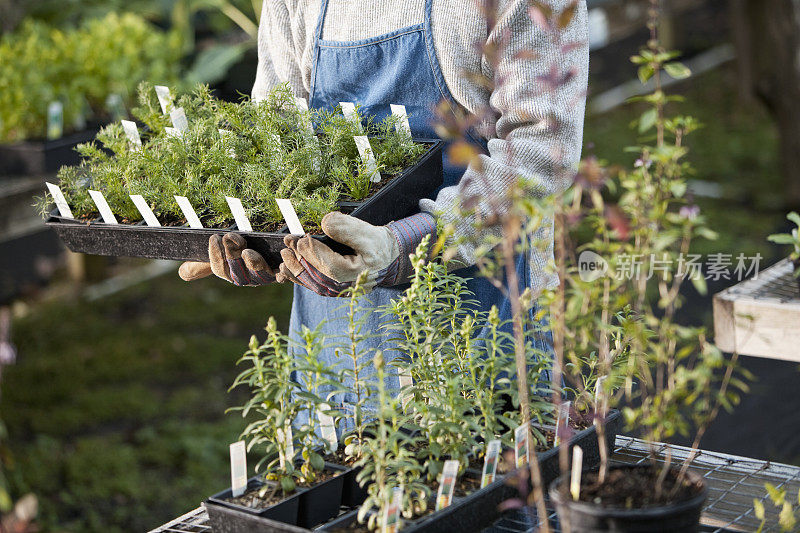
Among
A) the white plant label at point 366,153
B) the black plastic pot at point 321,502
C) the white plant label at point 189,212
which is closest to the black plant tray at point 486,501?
the black plastic pot at point 321,502

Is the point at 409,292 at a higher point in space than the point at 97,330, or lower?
higher

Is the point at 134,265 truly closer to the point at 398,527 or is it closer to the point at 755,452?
the point at 755,452

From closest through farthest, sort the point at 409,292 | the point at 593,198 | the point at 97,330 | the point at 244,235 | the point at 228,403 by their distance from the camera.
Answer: the point at 593,198 < the point at 409,292 < the point at 244,235 < the point at 228,403 < the point at 97,330

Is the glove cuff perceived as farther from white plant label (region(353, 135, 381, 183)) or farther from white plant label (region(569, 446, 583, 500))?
white plant label (region(569, 446, 583, 500))

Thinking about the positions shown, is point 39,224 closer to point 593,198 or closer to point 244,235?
point 244,235

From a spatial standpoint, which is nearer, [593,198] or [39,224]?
[593,198]

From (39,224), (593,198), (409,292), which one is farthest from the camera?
(39,224)

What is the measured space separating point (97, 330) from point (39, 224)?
141cm

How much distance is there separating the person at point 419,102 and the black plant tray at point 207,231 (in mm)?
27

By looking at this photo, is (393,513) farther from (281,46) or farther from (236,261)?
(281,46)

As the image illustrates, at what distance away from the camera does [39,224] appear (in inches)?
131

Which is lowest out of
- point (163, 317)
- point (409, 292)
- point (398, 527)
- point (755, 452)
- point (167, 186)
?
point (755, 452)

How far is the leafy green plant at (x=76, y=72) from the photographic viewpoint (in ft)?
10.7

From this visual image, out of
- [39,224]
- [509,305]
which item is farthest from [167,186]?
[39,224]
